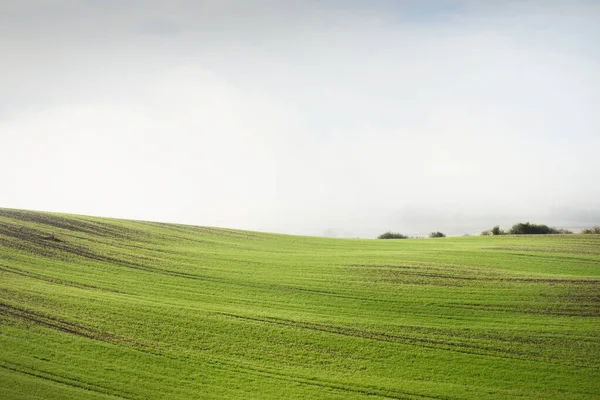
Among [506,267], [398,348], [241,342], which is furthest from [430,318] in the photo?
[506,267]

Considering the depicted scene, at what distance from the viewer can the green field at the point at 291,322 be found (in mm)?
17547

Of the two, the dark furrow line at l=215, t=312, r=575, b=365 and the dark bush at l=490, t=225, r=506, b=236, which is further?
the dark bush at l=490, t=225, r=506, b=236

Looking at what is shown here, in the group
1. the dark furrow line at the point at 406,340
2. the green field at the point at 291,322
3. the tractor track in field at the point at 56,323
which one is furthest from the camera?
the tractor track in field at the point at 56,323

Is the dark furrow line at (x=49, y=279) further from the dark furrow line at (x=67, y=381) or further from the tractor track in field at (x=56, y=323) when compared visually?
the dark furrow line at (x=67, y=381)

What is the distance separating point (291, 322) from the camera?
2175 centimetres

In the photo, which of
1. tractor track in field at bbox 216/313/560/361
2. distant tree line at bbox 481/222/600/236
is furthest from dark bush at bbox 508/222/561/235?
tractor track in field at bbox 216/313/560/361

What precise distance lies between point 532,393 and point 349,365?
5.41 metres

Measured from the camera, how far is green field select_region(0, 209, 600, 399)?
1755 centimetres

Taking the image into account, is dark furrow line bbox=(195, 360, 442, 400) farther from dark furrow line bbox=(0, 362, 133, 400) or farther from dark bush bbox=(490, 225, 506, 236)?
dark bush bbox=(490, 225, 506, 236)

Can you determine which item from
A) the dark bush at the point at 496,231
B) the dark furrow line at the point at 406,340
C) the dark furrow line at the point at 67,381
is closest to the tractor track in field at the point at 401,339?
the dark furrow line at the point at 406,340

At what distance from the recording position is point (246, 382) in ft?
57.7

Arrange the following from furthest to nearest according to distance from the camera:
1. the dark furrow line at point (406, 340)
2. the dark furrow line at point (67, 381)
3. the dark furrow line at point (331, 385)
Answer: the dark furrow line at point (406, 340), the dark furrow line at point (331, 385), the dark furrow line at point (67, 381)

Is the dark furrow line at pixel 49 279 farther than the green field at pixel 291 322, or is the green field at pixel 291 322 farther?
the dark furrow line at pixel 49 279

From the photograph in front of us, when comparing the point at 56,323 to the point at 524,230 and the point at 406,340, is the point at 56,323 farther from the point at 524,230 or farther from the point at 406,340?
the point at 524,230
